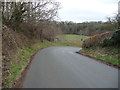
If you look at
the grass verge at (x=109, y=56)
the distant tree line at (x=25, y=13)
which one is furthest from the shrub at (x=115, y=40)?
the distant tree line at (x=25, y=13)

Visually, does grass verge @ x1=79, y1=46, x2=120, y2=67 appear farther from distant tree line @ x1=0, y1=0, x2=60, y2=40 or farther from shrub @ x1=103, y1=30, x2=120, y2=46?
distant tree line @ x1=0, y1=0, x2=60, y2=40

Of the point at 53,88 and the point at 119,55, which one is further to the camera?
the point at 119,55

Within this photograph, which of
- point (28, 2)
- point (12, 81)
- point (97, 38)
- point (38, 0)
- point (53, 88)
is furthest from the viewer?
point (38, 0)

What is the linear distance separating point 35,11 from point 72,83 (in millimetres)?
18744

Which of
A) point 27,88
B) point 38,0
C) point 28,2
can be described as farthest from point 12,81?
point 38,0

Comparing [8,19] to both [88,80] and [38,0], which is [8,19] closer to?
[38,0]

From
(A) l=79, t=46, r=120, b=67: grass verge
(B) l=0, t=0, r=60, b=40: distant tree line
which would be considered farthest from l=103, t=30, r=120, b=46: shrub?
(B) l=0, t=0, r=60, b=40: distant tree line

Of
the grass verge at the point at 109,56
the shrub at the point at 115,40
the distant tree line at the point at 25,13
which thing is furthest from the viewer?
the distant tree line at the point at 25,13

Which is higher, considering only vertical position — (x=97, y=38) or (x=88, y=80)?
(x=97, y=38)

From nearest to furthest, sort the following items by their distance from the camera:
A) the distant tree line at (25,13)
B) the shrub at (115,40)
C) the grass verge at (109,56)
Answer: the grass verge at (109,56) → the shrub at (115,40) → the distant tree line at (25,13)

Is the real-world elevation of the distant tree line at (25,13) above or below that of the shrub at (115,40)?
above

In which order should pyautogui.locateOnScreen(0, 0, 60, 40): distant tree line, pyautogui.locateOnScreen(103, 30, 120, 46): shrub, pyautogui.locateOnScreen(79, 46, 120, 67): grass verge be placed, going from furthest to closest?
pyautogui.locateOnScreen(0, 0, 60, 40): distant tree line → pyautogui.locateOnScreen(103, 30, 120, 46): shrub → pyautogui.locateOnScreen(79, 46, 120, 67): grass verge

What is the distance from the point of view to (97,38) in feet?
59.3

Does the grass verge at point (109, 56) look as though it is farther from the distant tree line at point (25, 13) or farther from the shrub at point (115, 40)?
the distant tree line at point (25, 13)
